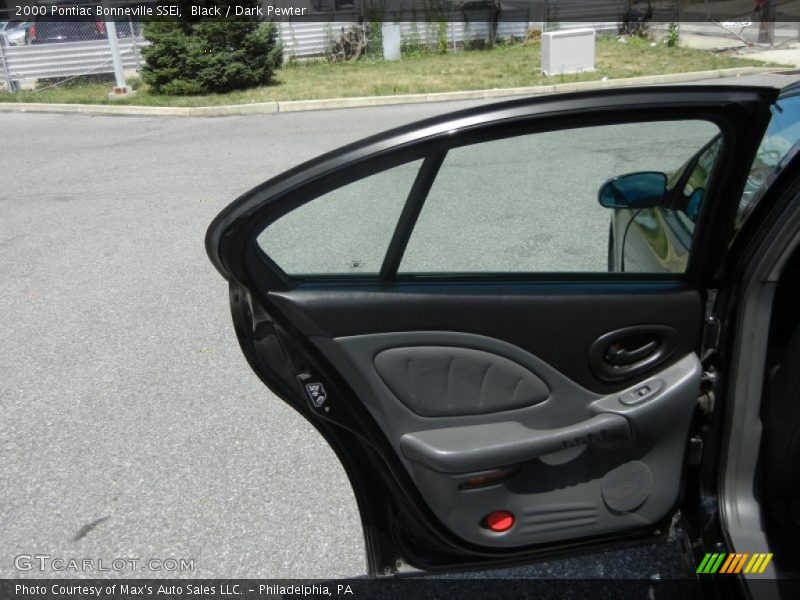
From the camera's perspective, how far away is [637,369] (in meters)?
2.04

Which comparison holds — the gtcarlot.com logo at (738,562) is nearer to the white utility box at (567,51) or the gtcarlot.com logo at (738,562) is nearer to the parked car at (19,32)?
the white utility box at (567,51)

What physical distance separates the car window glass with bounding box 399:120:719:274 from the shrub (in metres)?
12.6

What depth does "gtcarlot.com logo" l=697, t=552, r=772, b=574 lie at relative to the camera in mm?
1935

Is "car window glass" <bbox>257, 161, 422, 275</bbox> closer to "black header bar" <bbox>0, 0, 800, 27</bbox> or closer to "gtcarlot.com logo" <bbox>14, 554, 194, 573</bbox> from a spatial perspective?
"gtcarlot.com logo" <bbox>14, 554, 194, 573</bbox>

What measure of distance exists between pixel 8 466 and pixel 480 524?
233 cm

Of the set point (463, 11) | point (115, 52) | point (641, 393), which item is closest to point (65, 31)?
point (115, 52)

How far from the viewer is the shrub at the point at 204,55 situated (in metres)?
13.7

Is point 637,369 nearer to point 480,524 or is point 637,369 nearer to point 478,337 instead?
point 478,337

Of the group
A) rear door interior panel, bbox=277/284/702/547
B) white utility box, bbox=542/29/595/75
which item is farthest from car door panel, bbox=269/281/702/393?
white utility box, bbox=542/29/595/75

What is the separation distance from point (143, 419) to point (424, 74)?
40.5 ft

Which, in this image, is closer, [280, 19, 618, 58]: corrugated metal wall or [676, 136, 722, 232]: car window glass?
[676, 136, 722, 232]: car window glass

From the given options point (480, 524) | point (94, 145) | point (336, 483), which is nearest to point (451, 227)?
Answer: point (480, 524)

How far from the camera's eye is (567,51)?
543 inches

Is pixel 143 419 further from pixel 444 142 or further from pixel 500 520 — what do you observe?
pixel 444 142
